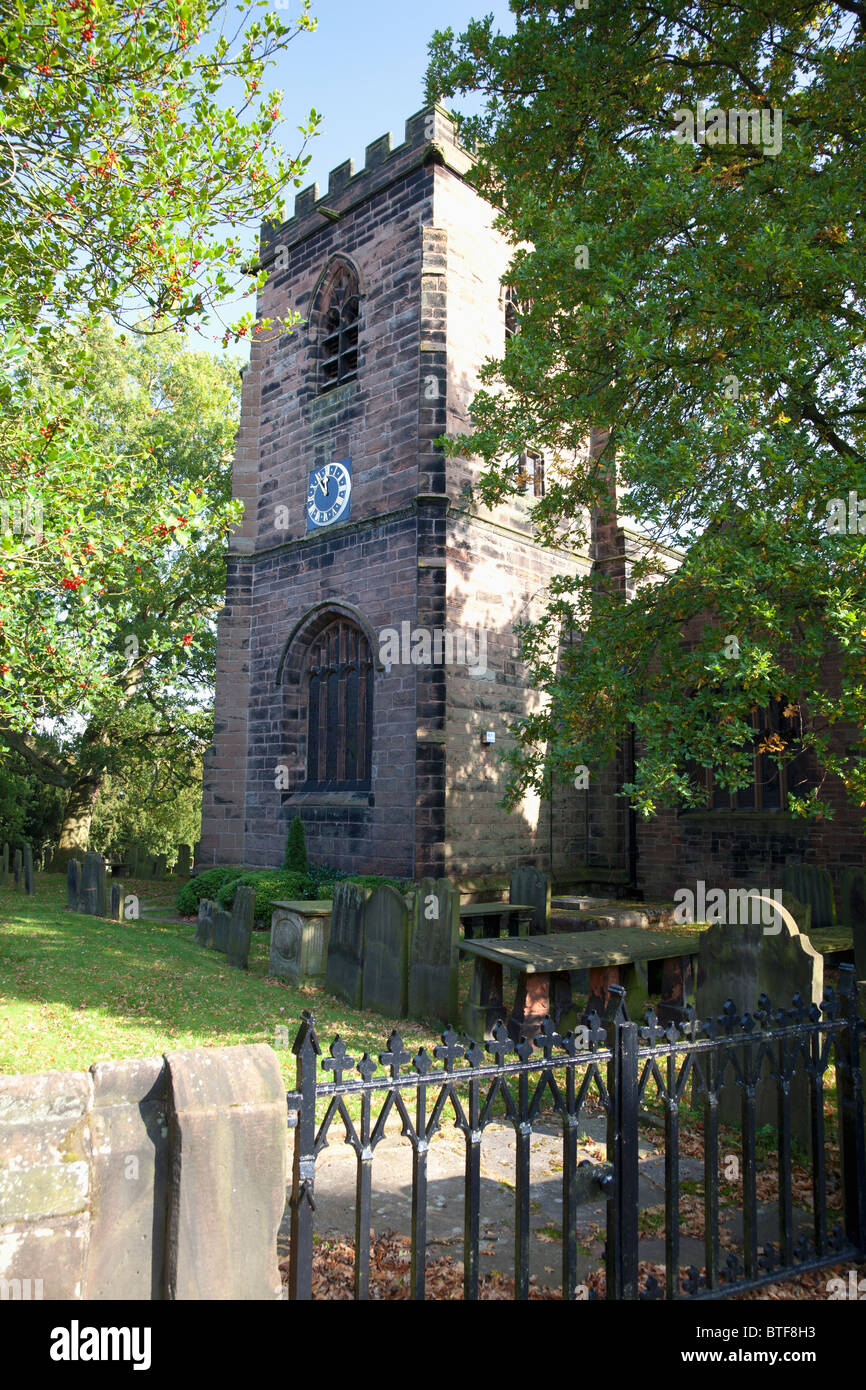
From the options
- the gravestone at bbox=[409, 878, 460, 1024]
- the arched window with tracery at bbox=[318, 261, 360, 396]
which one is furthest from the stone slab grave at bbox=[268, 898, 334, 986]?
the arched window with tracery at bbox=[318, 261, 360, 396]

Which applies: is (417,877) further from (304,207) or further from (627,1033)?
(304,207)

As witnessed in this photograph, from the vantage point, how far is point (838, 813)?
1293 cm

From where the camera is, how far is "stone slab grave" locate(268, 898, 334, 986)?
9320 millimetres

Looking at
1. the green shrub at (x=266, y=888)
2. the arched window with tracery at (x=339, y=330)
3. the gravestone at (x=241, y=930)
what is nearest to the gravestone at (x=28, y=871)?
the green shrub at (x=266, y=888)

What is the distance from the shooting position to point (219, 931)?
1101 centimetres

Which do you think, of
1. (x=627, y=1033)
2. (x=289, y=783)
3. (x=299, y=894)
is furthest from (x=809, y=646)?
(x=289, y=783)

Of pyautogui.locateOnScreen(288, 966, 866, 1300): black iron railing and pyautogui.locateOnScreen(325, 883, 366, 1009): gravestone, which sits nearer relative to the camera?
pyautogui.locateOnScreen(288, 966, 866, 1300): black iron railing

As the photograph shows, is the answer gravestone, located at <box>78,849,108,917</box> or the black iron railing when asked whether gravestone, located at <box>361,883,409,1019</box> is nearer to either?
the black iron railing

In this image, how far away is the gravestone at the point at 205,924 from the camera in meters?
11.3

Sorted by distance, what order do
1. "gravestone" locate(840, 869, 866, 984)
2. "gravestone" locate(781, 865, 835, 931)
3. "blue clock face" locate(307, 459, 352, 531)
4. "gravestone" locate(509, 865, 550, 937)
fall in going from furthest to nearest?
"blue clock face" locate(307, 459, 352, 531)
"gravestone" locate(509, 865, 550, 937)
"gravestone" locate(781, 865, 835, 931)
"gravestone" locate(840, 869, 866, 984)

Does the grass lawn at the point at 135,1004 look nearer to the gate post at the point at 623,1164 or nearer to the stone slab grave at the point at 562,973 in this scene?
the stone slab grave at the point at 562,973

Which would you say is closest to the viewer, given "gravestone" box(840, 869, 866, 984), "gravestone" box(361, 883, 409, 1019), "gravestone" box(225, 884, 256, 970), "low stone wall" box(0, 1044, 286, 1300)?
"low stone wall" box(0, 1044, 286, 1300)

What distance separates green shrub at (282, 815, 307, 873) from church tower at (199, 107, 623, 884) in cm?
22
